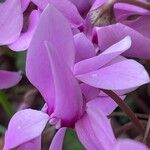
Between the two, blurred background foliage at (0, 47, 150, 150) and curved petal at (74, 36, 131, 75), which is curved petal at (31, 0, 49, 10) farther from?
blurred background foliage at (0, 47, 150, 150)

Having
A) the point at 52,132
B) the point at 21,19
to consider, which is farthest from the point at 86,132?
the point at 52,132

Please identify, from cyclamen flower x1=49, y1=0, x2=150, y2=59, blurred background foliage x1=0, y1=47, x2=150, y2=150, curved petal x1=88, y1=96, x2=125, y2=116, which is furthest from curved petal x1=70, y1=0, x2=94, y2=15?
blurred background foliage x1=0, y1=47, x2=150, y2=150

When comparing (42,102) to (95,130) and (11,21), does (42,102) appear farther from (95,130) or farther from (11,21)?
(95,130)

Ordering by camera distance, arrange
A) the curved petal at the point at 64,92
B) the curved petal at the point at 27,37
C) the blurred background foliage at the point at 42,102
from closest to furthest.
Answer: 1. the curved petal at the point at 64,92
2. the curved petal at the point at 27,37
3. the blurred background foliage at the point at 42,102

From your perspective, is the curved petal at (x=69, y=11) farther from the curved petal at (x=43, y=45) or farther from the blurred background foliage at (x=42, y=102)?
the blurred background foliage at (x=42, y=102)

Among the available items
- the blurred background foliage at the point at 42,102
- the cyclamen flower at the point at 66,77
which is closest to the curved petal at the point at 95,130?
the cyclamen flower at the point at 66,77

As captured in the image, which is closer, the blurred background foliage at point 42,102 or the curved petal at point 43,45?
the curved petal at point 43,45
